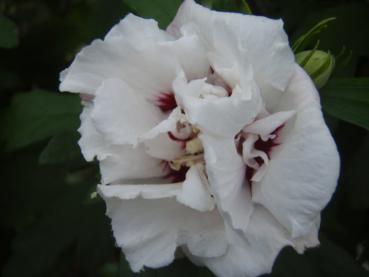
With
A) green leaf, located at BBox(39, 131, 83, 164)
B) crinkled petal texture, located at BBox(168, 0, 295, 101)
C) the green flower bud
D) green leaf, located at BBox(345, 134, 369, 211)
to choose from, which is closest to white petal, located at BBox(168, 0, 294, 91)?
crinkled petal texture, located at BBox(168, 0, 295, 101)

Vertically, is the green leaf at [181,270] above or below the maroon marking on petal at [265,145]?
below

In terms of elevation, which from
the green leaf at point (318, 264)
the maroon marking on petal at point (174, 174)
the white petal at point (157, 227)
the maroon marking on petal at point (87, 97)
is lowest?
the green leaf at point (318, 264)

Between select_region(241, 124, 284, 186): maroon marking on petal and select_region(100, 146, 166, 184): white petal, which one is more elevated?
select_region(241, 124, 284, 186): maroon marking on petal

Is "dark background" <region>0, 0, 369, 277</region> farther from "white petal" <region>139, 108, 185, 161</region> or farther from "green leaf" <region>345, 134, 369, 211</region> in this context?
"white petal" <region>139, 108, 185, 161</region>

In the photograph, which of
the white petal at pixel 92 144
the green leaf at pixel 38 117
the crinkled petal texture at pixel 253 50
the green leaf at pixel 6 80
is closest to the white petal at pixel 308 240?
the crinkled petal texture at pixel 253 50

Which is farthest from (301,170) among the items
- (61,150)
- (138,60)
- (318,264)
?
(61,150)

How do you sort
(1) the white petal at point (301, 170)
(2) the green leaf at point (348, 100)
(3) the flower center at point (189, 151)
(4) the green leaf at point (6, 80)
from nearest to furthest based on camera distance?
(1) the white petal at point (301, 170) < (3) the flower center at point (189, 151) < (2) the green leaf at point (348, 100) < (4) the green leaf at point (6, 80)

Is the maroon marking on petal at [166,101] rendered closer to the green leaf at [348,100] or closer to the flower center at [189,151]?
the flower center at [189,151]

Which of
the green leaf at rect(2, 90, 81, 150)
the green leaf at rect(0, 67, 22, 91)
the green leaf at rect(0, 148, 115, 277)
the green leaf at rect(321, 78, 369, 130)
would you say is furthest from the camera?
the green leaf at rect(0, 67, 22, 91)
